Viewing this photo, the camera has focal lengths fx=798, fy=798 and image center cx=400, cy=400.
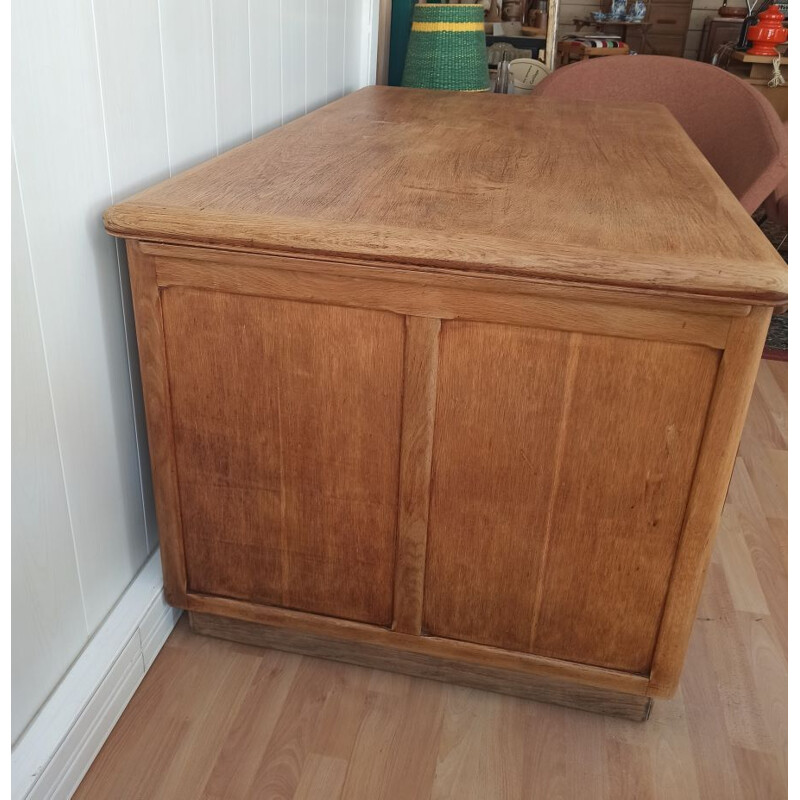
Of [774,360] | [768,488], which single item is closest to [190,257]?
[768,488]

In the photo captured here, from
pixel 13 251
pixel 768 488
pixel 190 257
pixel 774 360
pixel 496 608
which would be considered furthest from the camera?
pixel 774 360

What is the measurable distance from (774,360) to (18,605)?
2.10 meters

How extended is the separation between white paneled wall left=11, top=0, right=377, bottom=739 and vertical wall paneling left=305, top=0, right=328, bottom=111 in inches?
19.6

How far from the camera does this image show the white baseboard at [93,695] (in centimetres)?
87

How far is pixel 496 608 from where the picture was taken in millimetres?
1014

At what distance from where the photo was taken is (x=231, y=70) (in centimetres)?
125

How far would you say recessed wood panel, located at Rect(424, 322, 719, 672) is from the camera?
0.85m

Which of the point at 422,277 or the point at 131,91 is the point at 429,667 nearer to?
the point at 422,277

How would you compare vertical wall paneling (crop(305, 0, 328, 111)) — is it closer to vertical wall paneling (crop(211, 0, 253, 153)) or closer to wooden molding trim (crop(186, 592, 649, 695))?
vertical wall paneling (crop(211, 0, 253, 153))

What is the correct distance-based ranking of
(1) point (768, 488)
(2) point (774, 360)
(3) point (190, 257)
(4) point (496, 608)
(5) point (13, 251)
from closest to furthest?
(5) point (13, 251), (3) point (190, 257), (4) point (496, 608), (1) point (768, 488), (2) point (774, 360)

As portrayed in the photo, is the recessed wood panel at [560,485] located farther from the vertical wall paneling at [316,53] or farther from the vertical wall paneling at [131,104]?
the vertical wall paneling at [316,53]

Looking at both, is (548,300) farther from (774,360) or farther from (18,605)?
(774,360)

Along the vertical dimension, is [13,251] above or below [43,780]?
above

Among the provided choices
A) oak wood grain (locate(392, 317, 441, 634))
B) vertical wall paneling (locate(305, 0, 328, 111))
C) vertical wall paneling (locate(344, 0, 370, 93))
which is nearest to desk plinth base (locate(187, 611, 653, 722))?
oak wood grain (locate(392, 317, 441, 634))
